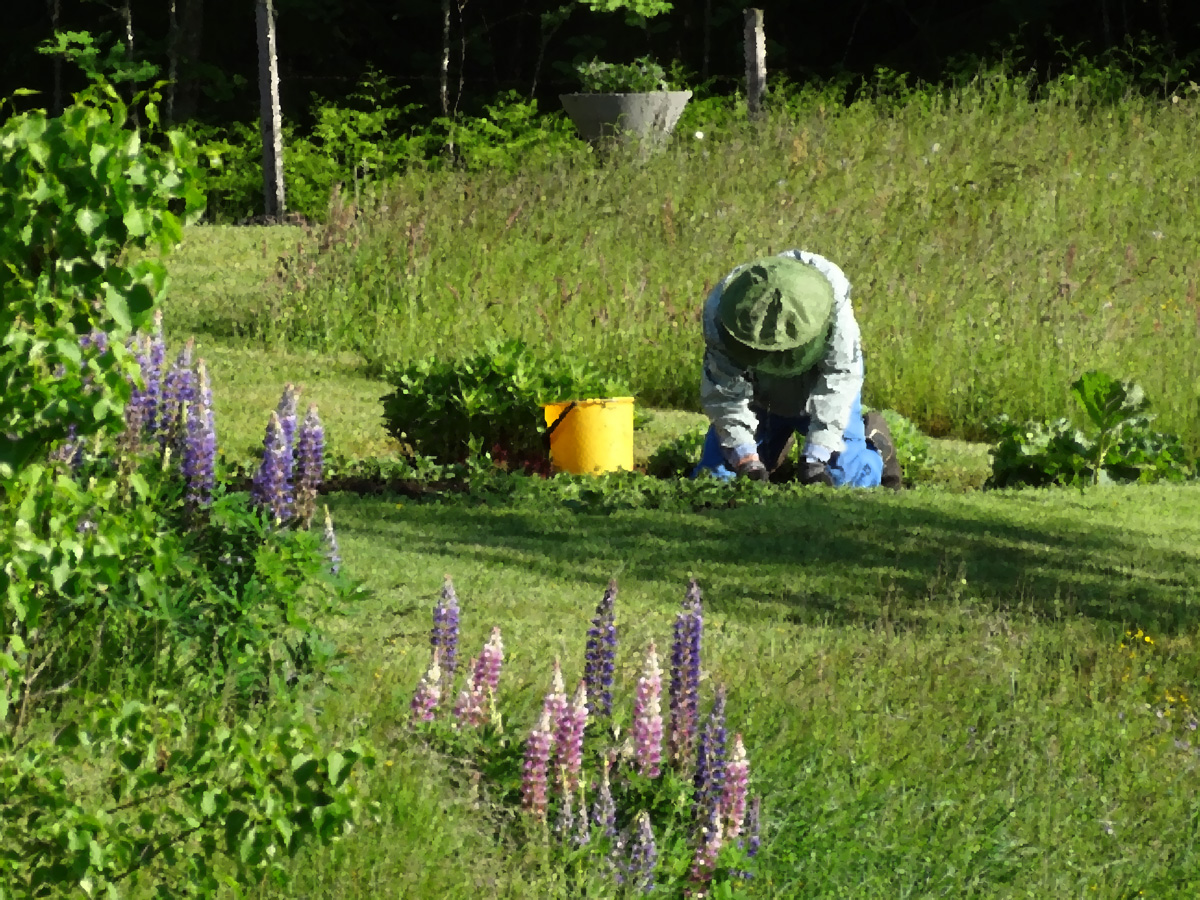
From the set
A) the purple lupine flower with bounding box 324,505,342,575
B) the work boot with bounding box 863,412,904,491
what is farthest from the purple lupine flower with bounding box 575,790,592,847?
the work boot with bounding box 863,412,904,491

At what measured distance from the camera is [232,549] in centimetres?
401

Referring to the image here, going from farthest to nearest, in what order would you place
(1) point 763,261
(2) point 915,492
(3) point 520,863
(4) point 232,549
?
(2) point 915,492
(1) point 763,261
(4) point 232,549
(3) point 520,863

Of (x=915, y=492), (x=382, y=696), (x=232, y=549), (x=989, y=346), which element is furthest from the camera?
(x=989, y=346)

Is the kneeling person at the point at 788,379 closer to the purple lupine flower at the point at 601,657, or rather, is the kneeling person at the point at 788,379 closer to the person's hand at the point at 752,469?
the person's hand at the point at 752,469

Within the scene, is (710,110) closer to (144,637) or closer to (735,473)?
(735,473)

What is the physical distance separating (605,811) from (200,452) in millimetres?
1462

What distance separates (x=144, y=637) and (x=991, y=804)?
6.87ft

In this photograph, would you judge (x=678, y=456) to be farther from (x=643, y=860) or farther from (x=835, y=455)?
(x=643, y=860)

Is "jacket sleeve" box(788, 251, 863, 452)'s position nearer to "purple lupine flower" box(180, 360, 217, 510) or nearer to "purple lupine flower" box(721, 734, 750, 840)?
"purple lupine flower" box(180, 360, 217, 510)

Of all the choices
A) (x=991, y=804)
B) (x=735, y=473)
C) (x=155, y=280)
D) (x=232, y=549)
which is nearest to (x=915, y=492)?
(x=735, y=473)

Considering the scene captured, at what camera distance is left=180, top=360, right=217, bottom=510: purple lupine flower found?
4090 mm

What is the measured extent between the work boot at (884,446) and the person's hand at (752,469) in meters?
0.81

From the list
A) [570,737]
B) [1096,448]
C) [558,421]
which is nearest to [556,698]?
[570,737]

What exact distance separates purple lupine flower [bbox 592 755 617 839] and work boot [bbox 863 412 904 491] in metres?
5.45
